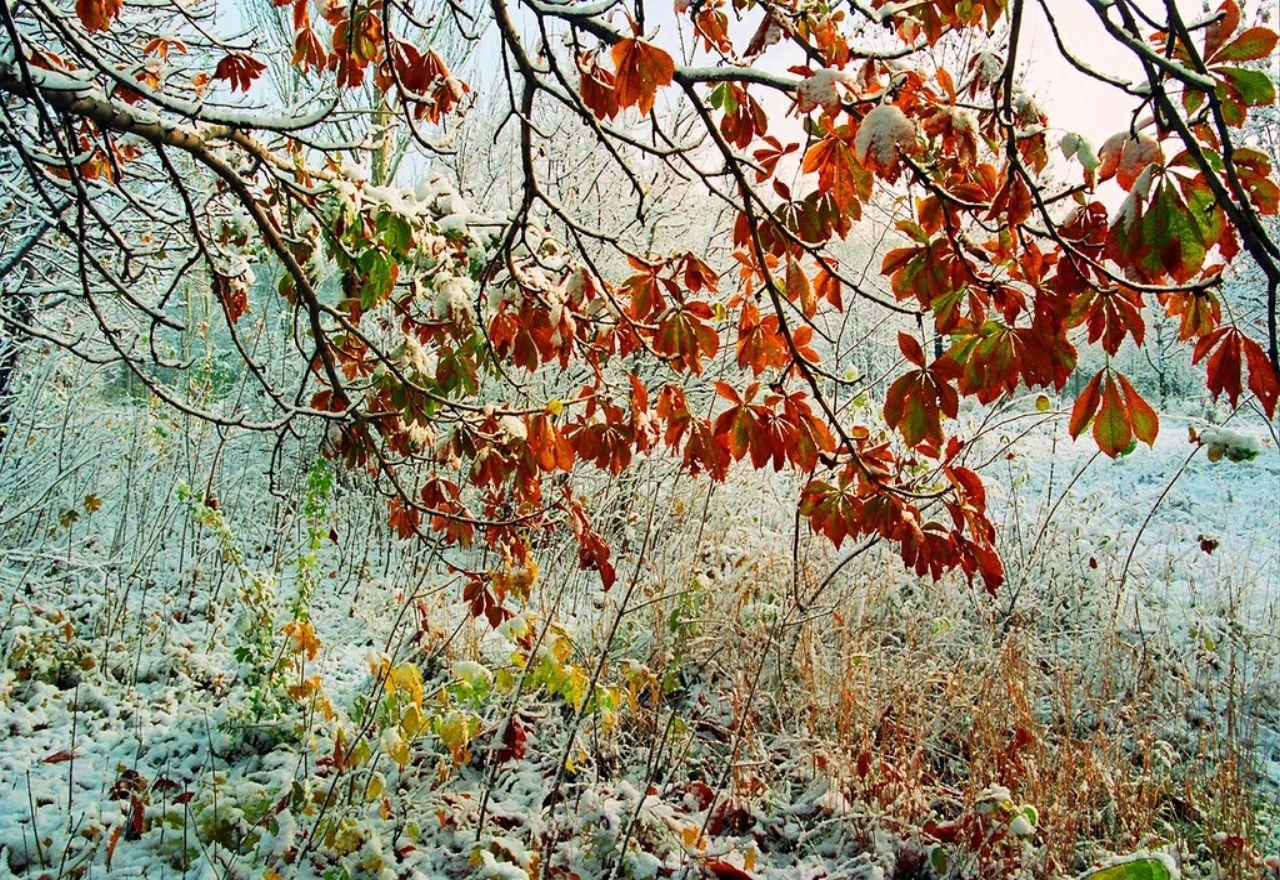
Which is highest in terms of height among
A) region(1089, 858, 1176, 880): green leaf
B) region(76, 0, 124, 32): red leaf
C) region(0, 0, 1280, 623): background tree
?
region(76, 0, 124, 32): red leaf

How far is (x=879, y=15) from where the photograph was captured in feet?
3.41

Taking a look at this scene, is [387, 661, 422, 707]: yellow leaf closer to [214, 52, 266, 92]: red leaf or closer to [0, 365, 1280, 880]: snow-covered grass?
[0, 365, 1280, 880]: snow-covered grass

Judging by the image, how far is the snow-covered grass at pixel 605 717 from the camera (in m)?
2.11

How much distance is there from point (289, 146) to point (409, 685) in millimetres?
1690

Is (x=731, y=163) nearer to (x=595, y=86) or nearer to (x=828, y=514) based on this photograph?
(x=595, y=86)

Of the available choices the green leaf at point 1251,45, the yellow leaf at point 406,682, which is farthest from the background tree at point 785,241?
the yellow leaf at point 406,682

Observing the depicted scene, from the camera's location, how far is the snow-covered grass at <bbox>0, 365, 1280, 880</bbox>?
6.92 feet

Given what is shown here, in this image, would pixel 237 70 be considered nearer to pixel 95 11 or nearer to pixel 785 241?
pixel 95 11

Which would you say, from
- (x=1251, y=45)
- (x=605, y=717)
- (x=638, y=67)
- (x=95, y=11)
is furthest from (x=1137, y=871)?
(x=95, y=11)

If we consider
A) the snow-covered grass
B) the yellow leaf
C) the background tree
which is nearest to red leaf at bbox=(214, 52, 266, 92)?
the background tree

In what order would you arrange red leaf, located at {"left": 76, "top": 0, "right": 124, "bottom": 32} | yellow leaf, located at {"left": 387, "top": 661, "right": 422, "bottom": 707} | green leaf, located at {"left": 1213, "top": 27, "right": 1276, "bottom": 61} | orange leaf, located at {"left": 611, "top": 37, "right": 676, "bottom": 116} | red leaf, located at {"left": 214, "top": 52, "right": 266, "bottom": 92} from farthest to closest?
1. red leaf, located at {"left": 214, "top": 52, "right": 266, "bottom": 92}
2. yellow leaf, located at {"left": 387, "top": 661, "right": 422, "bottom": 707}
3. red leaf, located at {"left": 76, "top": 0, "right": 124, "bottom": 32}
4. orange leaf, located at {"left": 611, "top": 37, "right": 676, "bottom": 116}
5. green leaf, located at {"left": 1213, "top": 27, "right": 1276, "bottom": 61}


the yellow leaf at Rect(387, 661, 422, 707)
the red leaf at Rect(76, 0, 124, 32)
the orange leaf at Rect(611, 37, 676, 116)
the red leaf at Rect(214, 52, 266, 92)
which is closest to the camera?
the orange leaf at Rect(611, 37, 676, 116)

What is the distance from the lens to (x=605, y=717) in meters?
2.13

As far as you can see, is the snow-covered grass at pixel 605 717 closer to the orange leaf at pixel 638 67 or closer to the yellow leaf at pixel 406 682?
the yellow leaf at pixel 406 682
